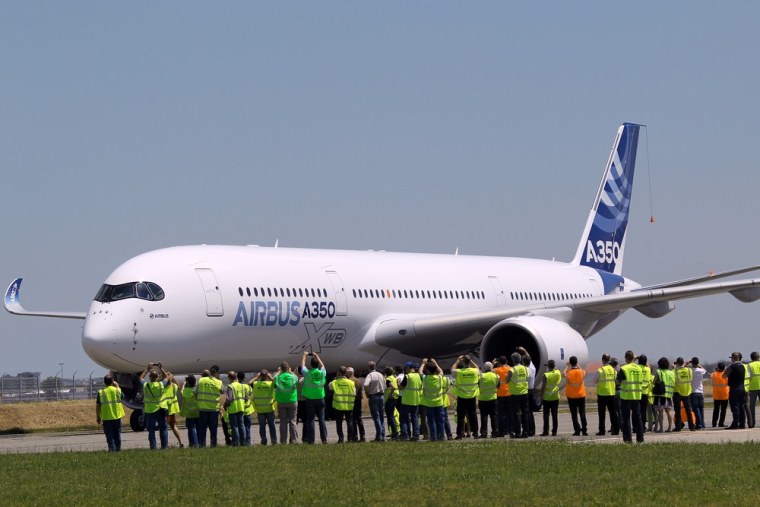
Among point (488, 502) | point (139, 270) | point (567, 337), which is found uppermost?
point (139, 270)

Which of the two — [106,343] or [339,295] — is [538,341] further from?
[106,343]

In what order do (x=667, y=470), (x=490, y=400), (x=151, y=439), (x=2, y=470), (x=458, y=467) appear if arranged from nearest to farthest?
(x=667, y=470)
(x=458, y=467)
(x=2, y=470)
(x=151, y=439)
(x=490, y=400)

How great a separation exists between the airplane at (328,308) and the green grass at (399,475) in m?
6.67

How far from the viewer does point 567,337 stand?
30125 millimetres

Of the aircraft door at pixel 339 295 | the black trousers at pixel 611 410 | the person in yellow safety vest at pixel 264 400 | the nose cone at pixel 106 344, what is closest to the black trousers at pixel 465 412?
the black trousers at pixel 611 410

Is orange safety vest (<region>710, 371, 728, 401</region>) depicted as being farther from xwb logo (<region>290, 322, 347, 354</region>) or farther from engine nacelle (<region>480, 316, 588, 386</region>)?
xwb logo (<region>290, 322, 347, 354</region>)

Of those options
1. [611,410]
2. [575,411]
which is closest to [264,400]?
[575,411]

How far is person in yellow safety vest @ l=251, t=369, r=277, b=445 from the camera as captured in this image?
23.4 meters

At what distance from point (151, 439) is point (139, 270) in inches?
256

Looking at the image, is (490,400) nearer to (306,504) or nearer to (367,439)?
(367,439)

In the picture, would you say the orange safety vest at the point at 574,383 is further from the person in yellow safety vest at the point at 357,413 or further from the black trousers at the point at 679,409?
the person in yellow safety vest at the point at 357,413

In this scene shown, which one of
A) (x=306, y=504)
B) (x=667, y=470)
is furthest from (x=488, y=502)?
(x=667, y=470)

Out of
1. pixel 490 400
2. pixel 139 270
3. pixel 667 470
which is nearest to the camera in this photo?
Answer: pixel 667 470

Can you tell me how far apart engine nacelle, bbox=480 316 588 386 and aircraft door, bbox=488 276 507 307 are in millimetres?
5855
